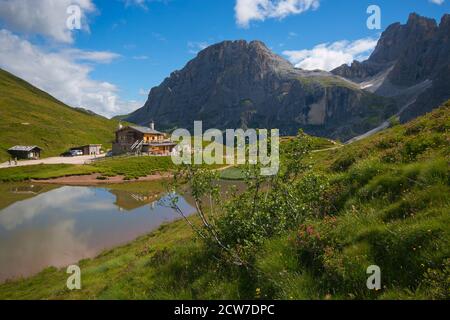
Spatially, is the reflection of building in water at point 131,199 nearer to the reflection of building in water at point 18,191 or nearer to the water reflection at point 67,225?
the water reflection at point 67,225

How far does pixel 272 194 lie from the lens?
11547mm

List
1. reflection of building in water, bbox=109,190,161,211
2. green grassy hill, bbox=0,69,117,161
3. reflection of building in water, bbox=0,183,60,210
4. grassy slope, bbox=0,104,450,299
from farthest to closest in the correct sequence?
green grassy hill, bbox=0,69,117,161, reflection of building in water, bbox=0,183,60,210, reflection of building in water, bbox=109,190,161,211, grassy slope, bbox=0,104,450,299

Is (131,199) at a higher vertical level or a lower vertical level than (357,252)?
lower

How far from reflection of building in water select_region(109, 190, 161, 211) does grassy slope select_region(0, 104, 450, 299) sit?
3886 centimetres

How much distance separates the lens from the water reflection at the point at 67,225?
92.9 ft

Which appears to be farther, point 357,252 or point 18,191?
point 18,191

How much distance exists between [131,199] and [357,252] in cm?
5519

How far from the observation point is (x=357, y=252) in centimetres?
842

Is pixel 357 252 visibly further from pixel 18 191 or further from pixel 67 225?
pixel 18 191

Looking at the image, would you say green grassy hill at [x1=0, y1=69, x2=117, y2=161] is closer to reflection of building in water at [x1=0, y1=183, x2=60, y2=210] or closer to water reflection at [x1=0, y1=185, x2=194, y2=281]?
reflection of building in water at [x1=0, y1=183, x2=60, y2=210]

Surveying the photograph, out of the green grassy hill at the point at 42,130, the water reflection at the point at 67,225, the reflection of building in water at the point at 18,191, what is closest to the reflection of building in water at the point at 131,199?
the water reflection at the point at 67,225

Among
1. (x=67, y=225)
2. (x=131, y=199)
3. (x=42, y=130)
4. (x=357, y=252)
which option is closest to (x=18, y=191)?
(x=131, y=199)

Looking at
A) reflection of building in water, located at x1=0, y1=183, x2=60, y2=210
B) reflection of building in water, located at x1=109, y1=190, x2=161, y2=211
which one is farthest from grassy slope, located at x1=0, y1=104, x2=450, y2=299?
reflection of building in water, located at x1=0, y1=183, x2=60, y2=210

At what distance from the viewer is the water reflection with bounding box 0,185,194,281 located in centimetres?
2831
